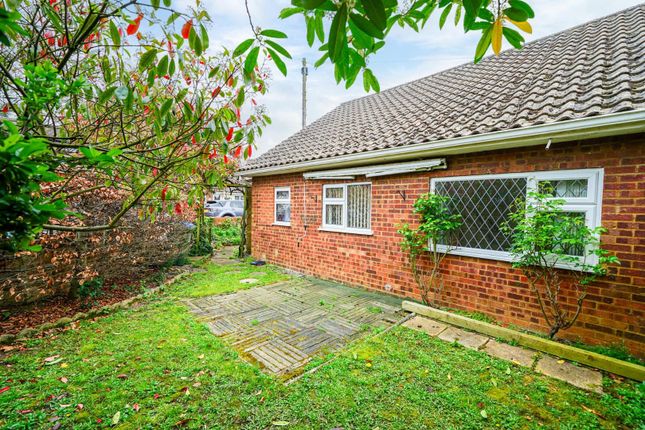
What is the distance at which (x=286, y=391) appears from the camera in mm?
2904

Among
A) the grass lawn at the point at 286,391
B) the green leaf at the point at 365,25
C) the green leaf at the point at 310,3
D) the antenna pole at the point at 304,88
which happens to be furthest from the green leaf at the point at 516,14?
the antenna pole at the point at 304,88

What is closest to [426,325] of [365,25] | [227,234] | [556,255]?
[556,255]

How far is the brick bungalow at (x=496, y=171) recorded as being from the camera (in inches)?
137

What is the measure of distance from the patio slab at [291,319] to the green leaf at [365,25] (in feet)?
10.9

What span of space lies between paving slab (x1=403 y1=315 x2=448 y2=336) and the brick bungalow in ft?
2.51

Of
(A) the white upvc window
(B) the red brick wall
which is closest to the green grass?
(B) the red brick wall

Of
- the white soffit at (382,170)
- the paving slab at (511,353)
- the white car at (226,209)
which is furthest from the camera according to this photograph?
the white car at (226,209)

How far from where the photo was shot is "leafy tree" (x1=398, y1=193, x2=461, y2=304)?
4891 mm

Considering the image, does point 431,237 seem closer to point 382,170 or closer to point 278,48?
point 382,170

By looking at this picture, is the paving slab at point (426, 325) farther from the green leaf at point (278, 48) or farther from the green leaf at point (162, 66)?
the green leaf at point (162, 66)

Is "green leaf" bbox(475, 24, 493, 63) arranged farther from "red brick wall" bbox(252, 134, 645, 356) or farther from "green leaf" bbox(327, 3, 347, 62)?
"red brick wall" bbox(252, 134, 645, 356)

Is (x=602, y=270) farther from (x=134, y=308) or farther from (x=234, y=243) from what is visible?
(x=234, y=243)

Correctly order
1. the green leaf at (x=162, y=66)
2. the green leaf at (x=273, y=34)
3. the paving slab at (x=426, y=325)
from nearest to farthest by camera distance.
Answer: the green leaf at (x=273, y=34), the green leaf at (x=162, y=66), the paving slab at (x=426, y=325)

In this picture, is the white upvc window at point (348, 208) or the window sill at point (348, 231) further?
the white upvc window at point (348, 208)
